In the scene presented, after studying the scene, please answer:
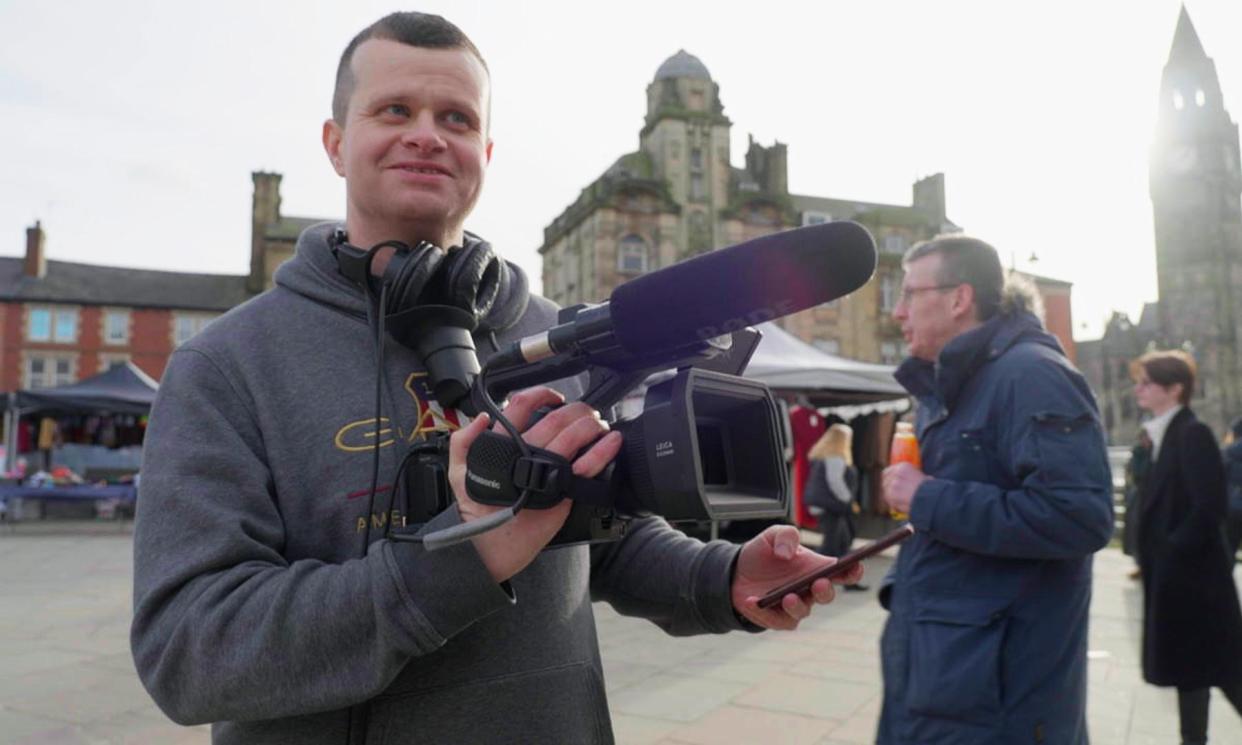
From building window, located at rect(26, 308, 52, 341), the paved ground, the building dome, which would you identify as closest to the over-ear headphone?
the paved ground

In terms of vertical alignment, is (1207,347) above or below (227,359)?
above

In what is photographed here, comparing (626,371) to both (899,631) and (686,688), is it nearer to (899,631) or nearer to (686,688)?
(899,631)

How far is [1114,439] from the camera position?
90250 mm

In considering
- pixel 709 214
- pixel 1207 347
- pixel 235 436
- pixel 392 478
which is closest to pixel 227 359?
pixel 235 436

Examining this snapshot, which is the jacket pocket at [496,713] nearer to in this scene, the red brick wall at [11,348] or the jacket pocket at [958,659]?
the jacket pocket at [958,659]

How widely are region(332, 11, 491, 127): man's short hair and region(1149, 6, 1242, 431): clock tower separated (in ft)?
287

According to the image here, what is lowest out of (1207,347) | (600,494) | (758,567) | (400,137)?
(758,567)

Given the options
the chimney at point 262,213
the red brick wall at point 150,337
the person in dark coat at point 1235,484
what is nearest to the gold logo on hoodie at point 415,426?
the person in dark coat at point 1235,484

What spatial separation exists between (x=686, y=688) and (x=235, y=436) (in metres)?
4.58

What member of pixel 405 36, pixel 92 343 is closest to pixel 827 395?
pixel 405 36

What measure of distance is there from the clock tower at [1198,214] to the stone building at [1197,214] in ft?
0.28

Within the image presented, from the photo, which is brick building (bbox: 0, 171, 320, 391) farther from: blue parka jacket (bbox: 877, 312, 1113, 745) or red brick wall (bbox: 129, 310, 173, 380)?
blue parka jacket (bbox: 877, 312, 1113, 745)

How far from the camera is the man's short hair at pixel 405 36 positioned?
1.55 meters

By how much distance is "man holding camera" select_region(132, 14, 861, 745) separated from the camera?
116 cm
